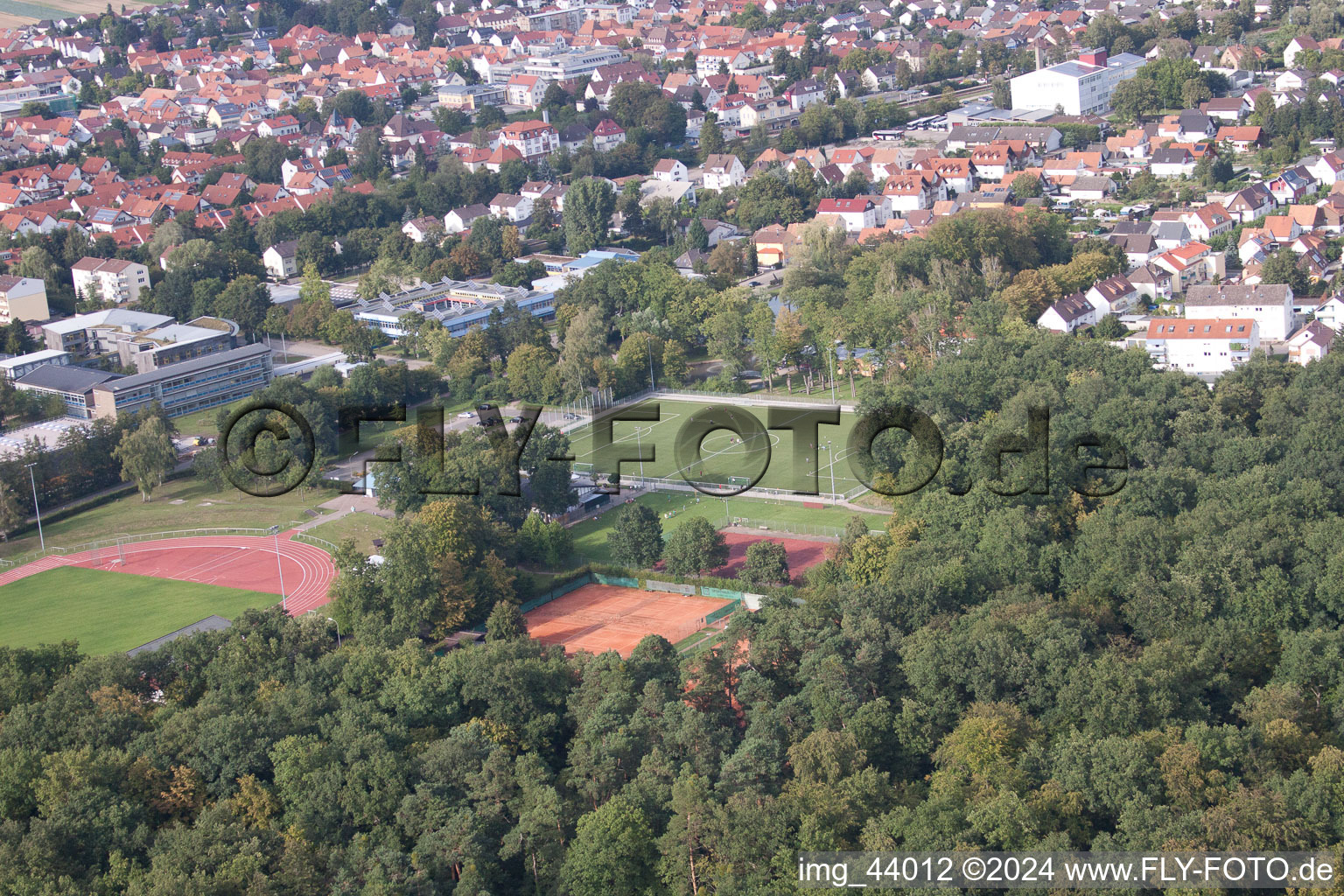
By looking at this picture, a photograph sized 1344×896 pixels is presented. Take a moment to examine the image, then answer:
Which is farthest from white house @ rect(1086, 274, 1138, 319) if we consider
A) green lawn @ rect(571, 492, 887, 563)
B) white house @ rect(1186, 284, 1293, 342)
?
green lawn @ rect(571, 492, 887, 563)

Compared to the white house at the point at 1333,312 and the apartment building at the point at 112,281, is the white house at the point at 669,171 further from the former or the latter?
the white house at the point at 1333,312

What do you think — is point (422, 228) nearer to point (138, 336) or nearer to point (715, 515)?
point (138, 336)

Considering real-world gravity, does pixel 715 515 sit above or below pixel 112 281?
below

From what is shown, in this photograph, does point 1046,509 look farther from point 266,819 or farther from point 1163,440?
point 266,819

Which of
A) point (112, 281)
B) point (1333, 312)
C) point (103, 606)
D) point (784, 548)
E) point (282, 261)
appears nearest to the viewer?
point (784, 548)

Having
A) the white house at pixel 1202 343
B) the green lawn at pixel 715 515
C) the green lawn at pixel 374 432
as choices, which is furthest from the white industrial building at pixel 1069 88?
the green lawn at pixel 715 515

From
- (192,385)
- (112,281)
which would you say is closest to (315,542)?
(192,385)

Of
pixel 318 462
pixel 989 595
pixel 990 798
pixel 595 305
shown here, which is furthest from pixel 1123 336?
pixel 990 798
